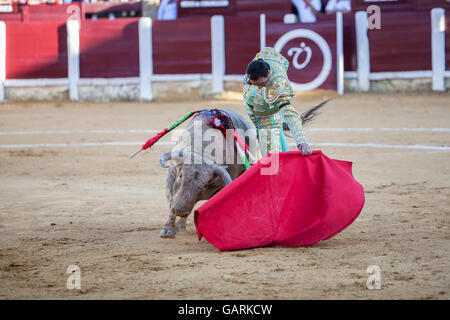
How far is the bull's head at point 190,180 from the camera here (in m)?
3.25

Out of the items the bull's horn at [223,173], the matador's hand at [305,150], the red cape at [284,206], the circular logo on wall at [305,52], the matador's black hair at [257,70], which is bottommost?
the red cape at [284,206]

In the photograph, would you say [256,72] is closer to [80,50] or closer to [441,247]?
[441,247]

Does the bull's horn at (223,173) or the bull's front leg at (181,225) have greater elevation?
the bull's horn at (223,173)

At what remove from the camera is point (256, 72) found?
10.6ft

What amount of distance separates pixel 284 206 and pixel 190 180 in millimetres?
462

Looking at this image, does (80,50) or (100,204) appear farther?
(80,50)

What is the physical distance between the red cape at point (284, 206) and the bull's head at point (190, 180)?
0.16 metres

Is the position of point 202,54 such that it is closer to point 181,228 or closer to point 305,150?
point 181,228

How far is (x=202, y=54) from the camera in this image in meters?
10.9

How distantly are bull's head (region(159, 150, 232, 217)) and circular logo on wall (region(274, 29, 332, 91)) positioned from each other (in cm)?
739

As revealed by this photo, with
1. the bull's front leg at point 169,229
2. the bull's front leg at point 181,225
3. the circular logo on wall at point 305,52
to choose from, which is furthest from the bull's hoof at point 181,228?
the circular logo on wall at point 305,52

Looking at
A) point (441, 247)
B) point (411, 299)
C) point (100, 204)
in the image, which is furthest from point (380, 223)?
point (100, 204)

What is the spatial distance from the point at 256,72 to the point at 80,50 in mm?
8251

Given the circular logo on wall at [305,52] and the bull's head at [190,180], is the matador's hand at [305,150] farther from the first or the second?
the circular logo on wall at [305,52]
